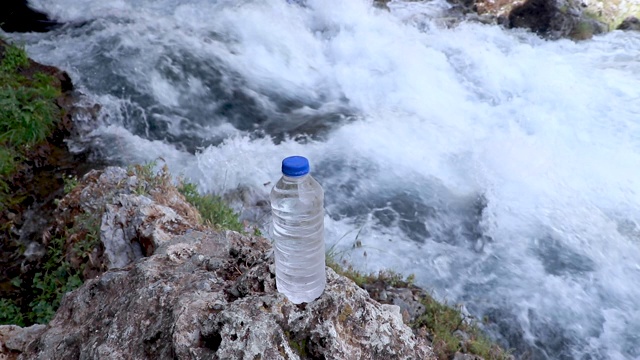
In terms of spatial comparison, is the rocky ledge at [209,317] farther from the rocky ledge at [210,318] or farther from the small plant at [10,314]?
the small plant at [10,314]

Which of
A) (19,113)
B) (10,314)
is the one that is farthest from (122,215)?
(19,113)

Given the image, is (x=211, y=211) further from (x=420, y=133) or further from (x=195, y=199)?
(x=420, y=133)

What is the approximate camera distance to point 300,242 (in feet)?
7.92

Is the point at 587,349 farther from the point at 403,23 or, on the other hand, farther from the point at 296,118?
the point at 403,23

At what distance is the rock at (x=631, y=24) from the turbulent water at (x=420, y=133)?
280 mm

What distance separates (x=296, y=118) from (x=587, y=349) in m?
4.90

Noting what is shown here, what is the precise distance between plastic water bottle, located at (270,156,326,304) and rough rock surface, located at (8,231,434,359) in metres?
0.07

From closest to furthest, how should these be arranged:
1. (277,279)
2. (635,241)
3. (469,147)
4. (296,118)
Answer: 1. (277,279)
2. (635,241)
3. (469,147)
4. (296,118)

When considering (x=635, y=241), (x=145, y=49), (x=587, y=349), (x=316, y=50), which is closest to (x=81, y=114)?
(x=145, y=49)

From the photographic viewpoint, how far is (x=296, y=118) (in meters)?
7.95

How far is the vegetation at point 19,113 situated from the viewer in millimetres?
5789

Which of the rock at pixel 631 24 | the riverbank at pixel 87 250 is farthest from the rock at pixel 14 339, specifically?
the rock at pixel 631 24

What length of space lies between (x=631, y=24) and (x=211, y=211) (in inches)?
397

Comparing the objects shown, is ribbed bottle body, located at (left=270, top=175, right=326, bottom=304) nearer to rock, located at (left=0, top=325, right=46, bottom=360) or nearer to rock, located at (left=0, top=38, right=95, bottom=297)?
rock, located at (left=0, top=325, right=46, bottom=360)
